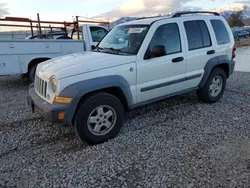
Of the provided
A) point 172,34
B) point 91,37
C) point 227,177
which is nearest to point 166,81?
point 172,34

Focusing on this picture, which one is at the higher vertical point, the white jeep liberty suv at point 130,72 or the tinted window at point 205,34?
the tinted window at point 205,34

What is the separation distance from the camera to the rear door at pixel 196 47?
4.52m

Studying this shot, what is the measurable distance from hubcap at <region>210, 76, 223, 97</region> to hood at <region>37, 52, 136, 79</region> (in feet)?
7.80

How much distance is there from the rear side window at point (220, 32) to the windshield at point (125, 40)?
1.84 m

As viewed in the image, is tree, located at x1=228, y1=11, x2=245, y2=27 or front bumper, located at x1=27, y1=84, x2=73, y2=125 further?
tree, located at x1=228, y1=11, x2=245, y2=27

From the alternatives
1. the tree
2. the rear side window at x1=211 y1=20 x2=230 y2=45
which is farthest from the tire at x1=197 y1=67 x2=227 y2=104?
the tree

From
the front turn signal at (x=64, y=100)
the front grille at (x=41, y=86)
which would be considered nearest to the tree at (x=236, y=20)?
the front grille at (x=41, y=86)

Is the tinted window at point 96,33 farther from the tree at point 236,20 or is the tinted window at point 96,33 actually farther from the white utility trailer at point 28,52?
the tree at point 236,20

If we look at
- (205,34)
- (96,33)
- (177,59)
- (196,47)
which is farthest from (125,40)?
(96,33)

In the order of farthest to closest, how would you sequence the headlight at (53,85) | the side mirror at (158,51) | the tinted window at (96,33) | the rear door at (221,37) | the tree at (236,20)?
the tree at (236,20)
the tinted window at (96,33)
the rear door at (221,37)
the side mirror at (158,51)
the headlight at (53,85)

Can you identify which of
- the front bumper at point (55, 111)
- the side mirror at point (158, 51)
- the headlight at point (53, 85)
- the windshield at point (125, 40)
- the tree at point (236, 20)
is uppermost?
the tree at point (236, 20)

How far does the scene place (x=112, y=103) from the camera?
11.8 feet

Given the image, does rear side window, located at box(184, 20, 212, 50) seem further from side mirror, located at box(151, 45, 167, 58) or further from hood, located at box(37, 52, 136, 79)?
hood, located at box(37, 52, 136, 79)

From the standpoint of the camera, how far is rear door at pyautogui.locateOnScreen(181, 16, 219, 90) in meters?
4.52
